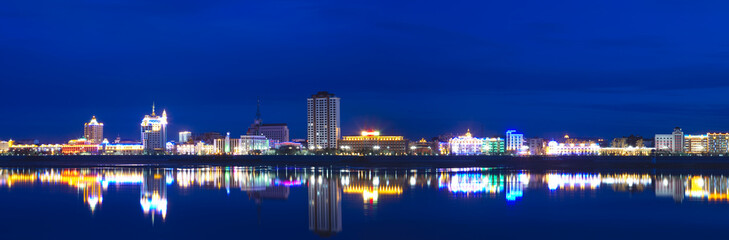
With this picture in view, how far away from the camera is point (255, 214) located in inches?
1347

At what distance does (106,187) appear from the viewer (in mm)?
52719

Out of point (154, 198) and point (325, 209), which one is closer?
point (325, 209)

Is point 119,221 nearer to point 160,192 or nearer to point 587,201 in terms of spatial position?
point 160,192

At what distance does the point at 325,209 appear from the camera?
35.8 metres

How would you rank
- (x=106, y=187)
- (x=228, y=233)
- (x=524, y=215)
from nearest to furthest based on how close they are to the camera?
(x=228, y=233) < (x=524, y=215) < (x=106, y=187)

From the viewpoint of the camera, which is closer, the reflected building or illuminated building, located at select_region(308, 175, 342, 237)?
illuminated building, located at select_region(308, 175, 342, 237)

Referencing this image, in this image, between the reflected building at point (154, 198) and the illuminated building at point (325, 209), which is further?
the reflected building at point (154, 198)

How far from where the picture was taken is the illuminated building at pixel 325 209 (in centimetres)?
2882

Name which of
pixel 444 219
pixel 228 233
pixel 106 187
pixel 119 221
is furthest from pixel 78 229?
pixel 106 187

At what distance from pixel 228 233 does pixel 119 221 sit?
6.70 m

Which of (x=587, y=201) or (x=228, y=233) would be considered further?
(x=587, y=201)

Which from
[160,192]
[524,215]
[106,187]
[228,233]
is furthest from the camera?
[106,187]

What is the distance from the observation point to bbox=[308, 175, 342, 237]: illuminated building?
28.8 meters

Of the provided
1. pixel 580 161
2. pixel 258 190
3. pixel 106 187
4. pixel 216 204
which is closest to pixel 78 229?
pixel 216 204
